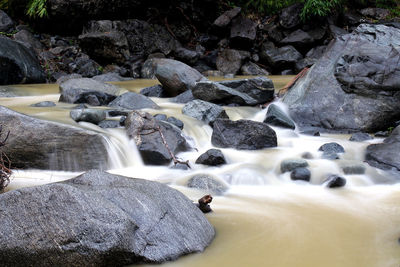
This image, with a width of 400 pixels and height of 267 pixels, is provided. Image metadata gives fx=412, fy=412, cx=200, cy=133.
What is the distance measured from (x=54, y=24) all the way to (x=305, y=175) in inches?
A: 458

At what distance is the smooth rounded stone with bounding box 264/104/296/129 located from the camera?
20.1ft

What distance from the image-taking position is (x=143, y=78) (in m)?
11.7

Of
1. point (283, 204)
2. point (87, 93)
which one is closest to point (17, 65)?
point (87, 93)

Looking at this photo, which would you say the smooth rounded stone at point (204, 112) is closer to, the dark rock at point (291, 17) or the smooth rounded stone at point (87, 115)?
the smooth rounded stone at point (87, 115)

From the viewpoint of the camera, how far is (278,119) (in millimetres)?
6156

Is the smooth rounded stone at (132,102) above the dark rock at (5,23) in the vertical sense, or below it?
below

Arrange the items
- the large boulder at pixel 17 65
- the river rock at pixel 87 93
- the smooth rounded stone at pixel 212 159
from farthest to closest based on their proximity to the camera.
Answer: the large boulder at pixel 17 65
the river rock at pixel 87 93
the smooth rounded stone at pixel 212 159

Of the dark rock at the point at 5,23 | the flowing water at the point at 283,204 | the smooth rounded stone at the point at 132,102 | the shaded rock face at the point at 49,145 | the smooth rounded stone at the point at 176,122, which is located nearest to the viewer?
the flowing water at the point at 283,204

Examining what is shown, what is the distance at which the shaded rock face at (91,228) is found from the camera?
210cm

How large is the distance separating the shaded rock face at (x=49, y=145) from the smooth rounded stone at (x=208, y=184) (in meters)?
1.06

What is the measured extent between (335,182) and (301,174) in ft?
1.17

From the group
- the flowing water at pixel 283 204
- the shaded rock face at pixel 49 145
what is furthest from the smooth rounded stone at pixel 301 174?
the shaded rock face at pixel 49 145


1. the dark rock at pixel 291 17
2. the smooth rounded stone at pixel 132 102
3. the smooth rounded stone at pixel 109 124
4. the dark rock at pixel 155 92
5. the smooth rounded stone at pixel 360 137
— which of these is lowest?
the dark rock at pixel 155 92

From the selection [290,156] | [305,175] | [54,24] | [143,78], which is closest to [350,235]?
[305,175]
